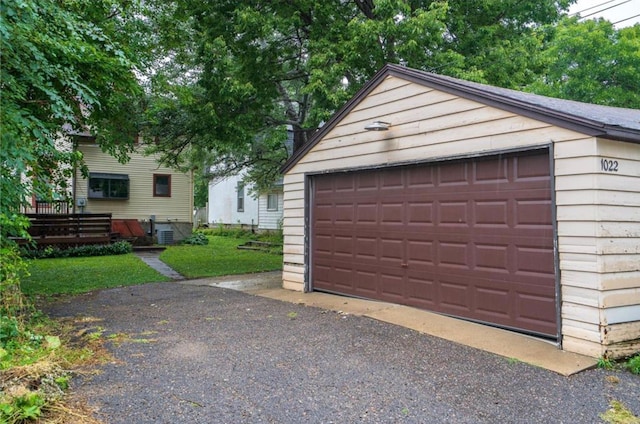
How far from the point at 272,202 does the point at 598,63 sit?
52.6ft

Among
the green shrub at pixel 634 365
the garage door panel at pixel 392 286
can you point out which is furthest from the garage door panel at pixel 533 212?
the garage door panel at pixel 392 286

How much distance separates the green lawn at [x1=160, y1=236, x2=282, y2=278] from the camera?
39.4 feet

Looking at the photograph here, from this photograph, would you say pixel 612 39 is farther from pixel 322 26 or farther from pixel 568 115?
pixel 568 115

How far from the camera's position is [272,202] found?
2428 cm

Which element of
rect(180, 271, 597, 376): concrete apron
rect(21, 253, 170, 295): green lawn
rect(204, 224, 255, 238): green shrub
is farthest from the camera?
rect(204, 224, 255, 238): green shrub

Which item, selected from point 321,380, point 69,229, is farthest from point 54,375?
point 69,229

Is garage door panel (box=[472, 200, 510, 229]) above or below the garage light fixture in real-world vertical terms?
below

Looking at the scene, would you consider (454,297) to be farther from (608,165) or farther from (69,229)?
(69,229)

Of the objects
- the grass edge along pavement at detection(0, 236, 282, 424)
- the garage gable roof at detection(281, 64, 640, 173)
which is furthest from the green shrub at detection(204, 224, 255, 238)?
the garage gable roof at detection(281, 64, 640, 173)

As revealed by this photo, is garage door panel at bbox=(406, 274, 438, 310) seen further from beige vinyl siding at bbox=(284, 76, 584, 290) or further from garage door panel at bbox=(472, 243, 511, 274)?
beige vinyl siding at bbox=(284, 76, 584, 290)

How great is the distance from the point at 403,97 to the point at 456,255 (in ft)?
8.01

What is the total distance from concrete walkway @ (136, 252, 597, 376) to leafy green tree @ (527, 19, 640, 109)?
14.8 metres

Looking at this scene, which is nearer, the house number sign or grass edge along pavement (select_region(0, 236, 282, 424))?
grass edge along pavement (select_region(0, 236, 282, 424))

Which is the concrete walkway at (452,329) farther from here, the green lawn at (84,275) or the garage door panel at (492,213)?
the green lawn at (84,275)
